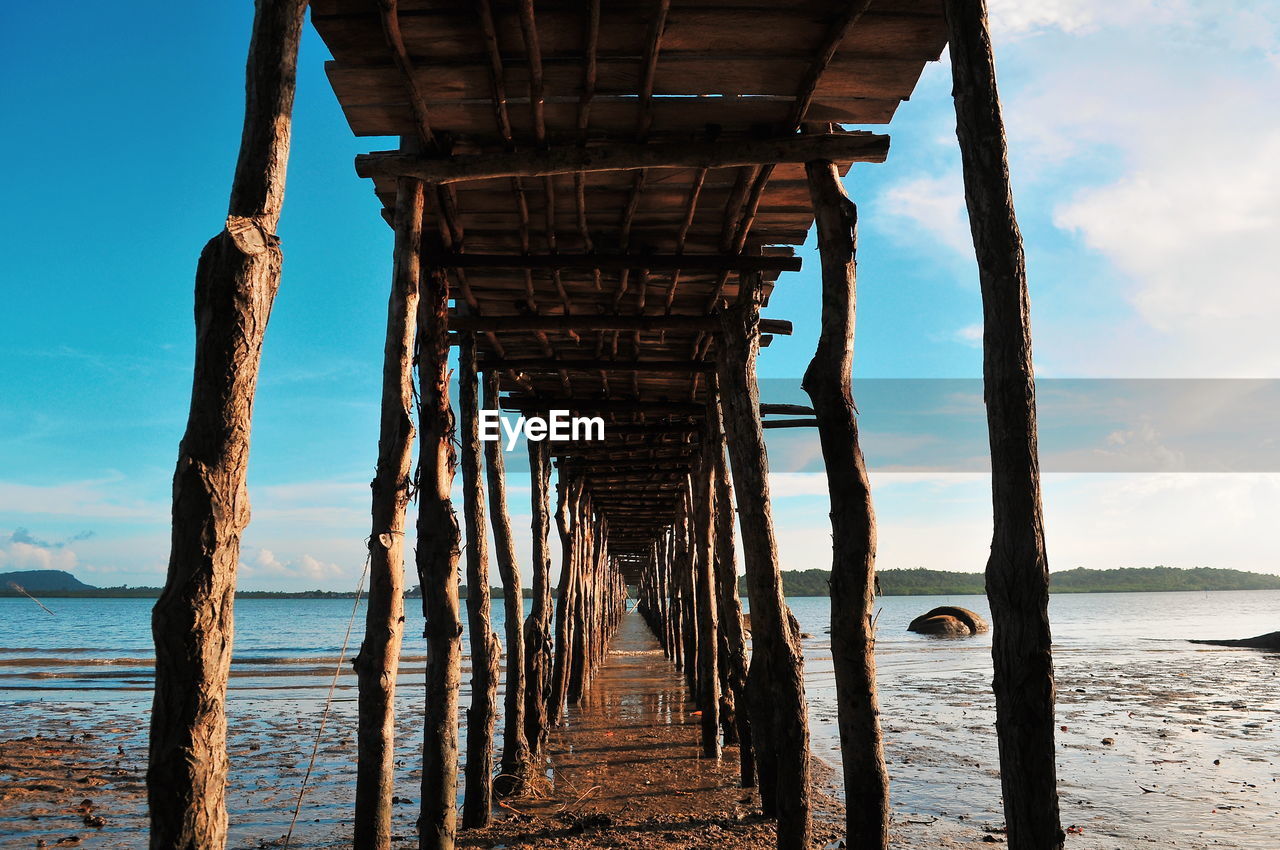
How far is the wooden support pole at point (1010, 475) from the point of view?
292 cm

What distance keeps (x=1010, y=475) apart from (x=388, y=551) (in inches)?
124

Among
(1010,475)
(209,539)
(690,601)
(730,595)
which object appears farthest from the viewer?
(690,601)

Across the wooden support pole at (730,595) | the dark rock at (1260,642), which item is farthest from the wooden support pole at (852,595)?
the dark rock at (1260,642)

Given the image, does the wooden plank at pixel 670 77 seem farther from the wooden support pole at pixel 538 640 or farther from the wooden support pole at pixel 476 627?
the wooden support pole at pixel 538 640

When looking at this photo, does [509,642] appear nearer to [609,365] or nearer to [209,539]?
[609,365]

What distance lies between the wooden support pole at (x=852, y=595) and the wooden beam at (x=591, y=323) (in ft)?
8.96

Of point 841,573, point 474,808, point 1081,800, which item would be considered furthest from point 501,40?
point 1081,800

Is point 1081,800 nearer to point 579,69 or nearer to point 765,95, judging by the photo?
point 765,95

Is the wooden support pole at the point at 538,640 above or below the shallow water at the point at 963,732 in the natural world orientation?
above

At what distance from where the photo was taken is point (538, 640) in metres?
9.50

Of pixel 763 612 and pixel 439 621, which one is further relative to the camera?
pixel 763 612

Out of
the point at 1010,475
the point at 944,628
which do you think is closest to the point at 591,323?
the point at 1010,475

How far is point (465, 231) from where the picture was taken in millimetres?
6203

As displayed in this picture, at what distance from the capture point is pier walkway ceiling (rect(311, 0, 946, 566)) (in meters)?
4.22
